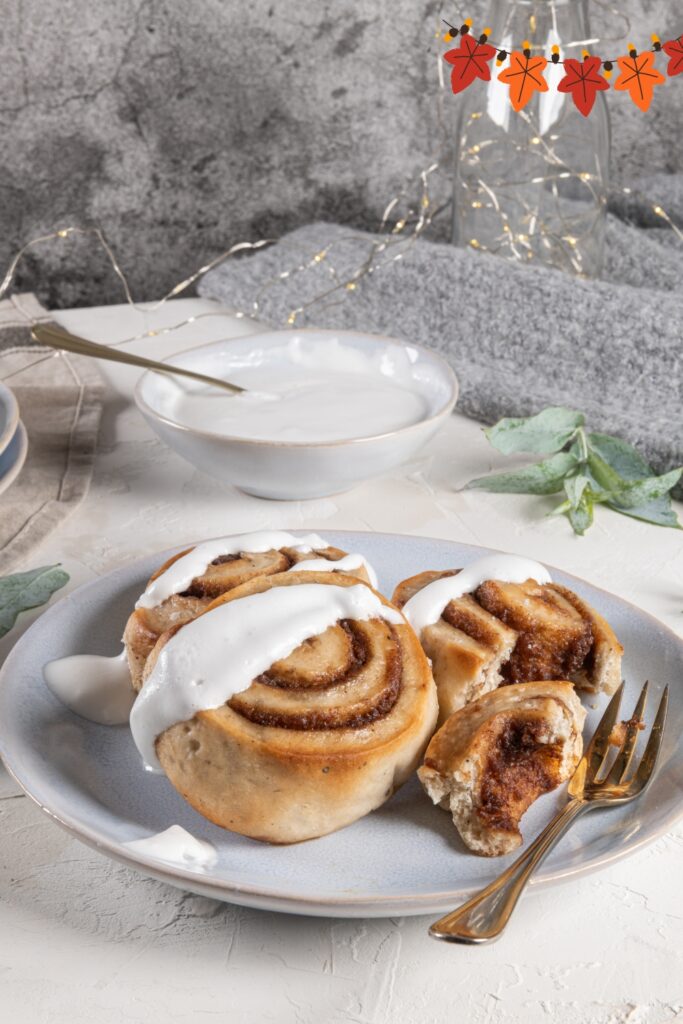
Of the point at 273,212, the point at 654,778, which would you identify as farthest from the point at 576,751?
the point at 273,212

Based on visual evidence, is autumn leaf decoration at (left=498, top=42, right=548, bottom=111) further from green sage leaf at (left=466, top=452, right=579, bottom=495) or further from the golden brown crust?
the golden brown crust

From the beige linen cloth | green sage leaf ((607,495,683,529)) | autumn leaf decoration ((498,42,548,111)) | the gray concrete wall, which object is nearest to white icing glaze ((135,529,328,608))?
the beige linen cloth

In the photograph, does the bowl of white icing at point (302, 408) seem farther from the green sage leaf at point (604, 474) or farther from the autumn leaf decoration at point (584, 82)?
the autumn leaf decoration at point (584, 82)

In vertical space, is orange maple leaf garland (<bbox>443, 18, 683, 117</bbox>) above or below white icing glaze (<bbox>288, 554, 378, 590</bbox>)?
above

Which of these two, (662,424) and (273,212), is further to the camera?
(273,212)

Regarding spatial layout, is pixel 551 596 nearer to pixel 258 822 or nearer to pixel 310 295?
pixel 258 822
